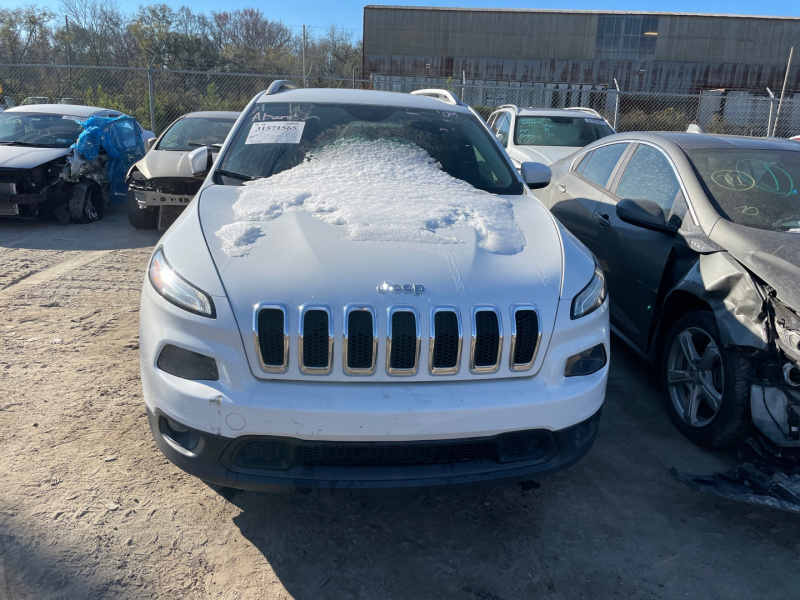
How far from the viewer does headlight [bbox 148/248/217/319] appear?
2195mm

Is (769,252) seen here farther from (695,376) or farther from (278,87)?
(278,87)

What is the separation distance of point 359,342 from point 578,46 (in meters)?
31.7

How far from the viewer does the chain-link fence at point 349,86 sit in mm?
16438

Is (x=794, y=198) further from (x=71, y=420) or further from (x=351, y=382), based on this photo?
(x=71, y=420)

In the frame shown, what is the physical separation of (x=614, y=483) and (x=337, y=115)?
2628 millimetres

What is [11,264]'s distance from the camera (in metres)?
6.20

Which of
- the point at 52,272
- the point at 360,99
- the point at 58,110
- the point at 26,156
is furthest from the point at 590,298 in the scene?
the point at 58,110

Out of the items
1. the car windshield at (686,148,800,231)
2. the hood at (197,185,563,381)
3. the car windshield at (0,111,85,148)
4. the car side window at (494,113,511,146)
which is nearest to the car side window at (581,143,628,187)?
the car windshield at (686,148,800,231)

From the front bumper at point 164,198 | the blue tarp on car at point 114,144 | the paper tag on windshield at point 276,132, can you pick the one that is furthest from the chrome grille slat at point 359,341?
the blue tarp on car at point 114,144

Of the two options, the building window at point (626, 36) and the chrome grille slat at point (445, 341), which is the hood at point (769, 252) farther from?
the building window at point (626, 36)

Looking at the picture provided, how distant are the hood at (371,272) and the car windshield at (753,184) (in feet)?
4.59

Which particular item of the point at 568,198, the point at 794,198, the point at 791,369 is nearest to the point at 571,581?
the point at 791,369

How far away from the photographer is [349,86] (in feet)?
77.7

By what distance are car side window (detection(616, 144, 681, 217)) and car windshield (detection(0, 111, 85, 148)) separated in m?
7.40
